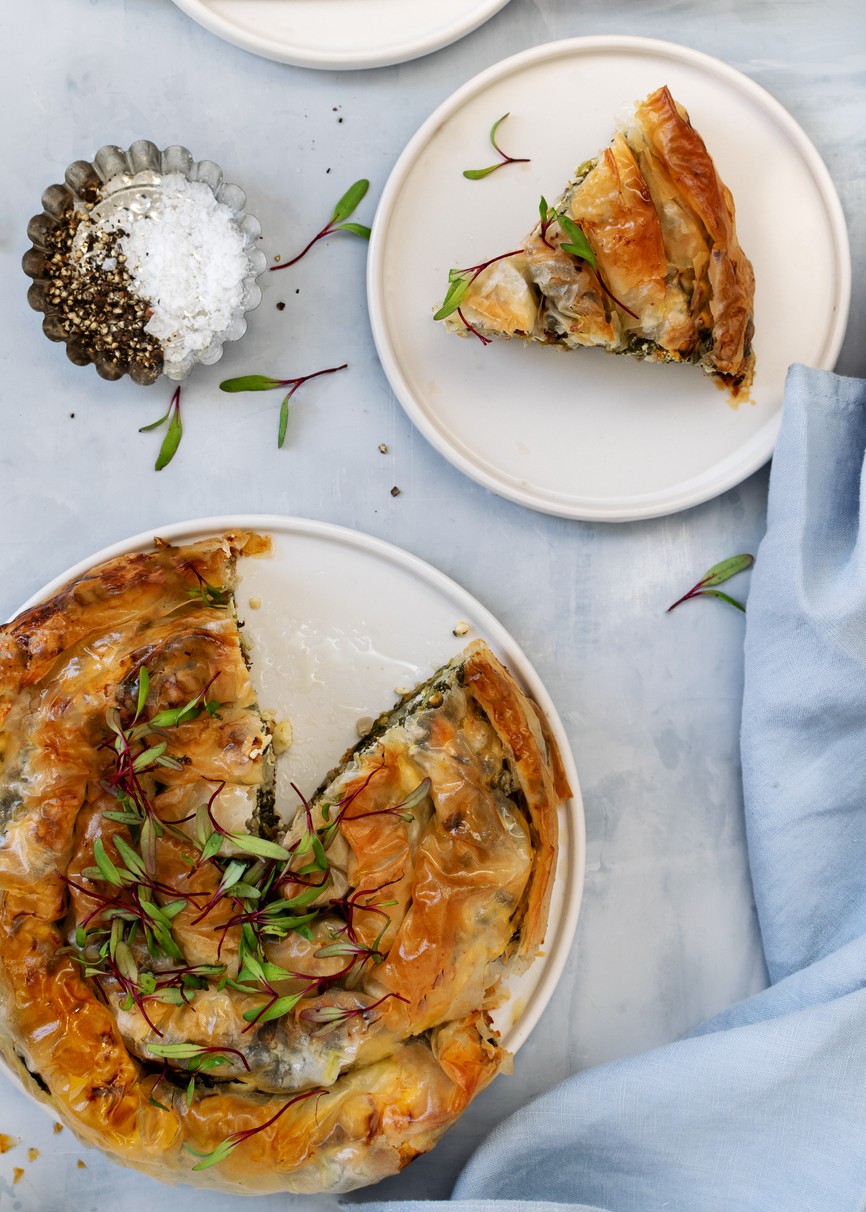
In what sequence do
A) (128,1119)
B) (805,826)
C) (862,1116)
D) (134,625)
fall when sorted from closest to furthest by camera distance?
Result: (128,1119)
(134,625)
(862,1116)
(805,826)

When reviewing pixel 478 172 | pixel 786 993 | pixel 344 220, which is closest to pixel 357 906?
pixel 786 993

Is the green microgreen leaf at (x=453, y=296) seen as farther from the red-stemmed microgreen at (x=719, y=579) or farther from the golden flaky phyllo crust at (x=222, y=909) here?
the red-stemmed microgreen at (x=719, y=579)

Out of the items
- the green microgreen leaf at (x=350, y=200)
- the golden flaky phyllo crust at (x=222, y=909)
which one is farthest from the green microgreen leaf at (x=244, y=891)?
the green microgreen leaf at (x=350, y=200)

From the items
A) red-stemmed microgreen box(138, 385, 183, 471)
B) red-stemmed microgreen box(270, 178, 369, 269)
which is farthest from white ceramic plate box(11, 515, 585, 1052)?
red-stemmed microgreen box(270, 178, 369, 269)

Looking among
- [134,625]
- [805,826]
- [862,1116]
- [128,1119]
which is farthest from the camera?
[805,826]

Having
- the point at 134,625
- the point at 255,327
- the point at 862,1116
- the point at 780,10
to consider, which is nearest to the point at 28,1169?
the point at 134,625

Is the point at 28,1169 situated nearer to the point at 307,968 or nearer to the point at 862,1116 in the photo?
the point at 307,968
